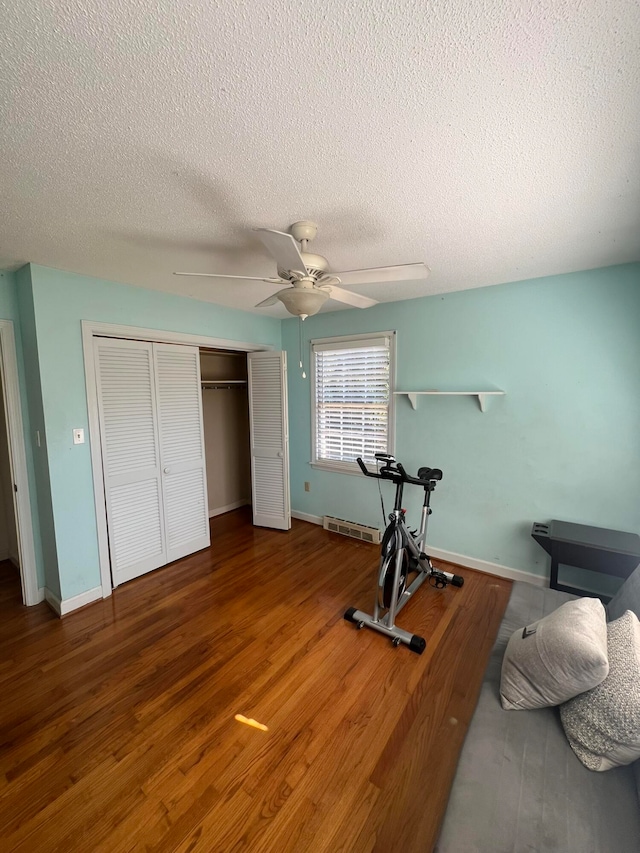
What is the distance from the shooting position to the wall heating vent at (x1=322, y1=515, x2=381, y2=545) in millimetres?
3627

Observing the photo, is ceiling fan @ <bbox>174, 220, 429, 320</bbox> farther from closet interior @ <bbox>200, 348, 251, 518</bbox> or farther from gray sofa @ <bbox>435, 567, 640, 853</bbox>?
closet interior @ <bbox>200, 348, 251, 518</bbox>

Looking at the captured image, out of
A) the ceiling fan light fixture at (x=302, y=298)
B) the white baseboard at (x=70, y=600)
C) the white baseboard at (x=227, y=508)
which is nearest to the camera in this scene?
the ceiling fan light fixture at (x=302, y=298)

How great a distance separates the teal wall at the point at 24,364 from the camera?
2391 mm

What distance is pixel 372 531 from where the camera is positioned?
3635mm

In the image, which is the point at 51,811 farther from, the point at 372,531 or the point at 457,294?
the point at 457,294

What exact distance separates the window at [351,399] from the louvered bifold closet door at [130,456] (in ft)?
5.74

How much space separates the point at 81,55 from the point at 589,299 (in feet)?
9.84

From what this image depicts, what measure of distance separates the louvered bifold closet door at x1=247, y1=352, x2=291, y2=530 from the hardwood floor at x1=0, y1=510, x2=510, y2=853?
1.19m

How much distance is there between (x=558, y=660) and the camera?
125cm

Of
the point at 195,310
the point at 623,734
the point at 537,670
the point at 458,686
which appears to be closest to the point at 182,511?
the point at 195,310

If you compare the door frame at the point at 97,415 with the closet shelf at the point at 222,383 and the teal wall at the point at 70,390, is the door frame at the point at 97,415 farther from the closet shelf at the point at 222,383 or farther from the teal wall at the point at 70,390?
the closet shelf at the point at 222,383

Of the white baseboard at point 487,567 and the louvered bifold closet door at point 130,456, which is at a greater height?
the louvered bifold closet door at point 130,456

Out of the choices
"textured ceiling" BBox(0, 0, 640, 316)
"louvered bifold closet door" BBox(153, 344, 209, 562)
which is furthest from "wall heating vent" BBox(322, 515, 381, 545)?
"textured ceiling" BBox(0, 0, 640, 316)

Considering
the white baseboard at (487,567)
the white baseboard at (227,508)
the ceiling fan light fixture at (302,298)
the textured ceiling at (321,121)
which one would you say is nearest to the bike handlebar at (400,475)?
the white baseboard at (487,567)
